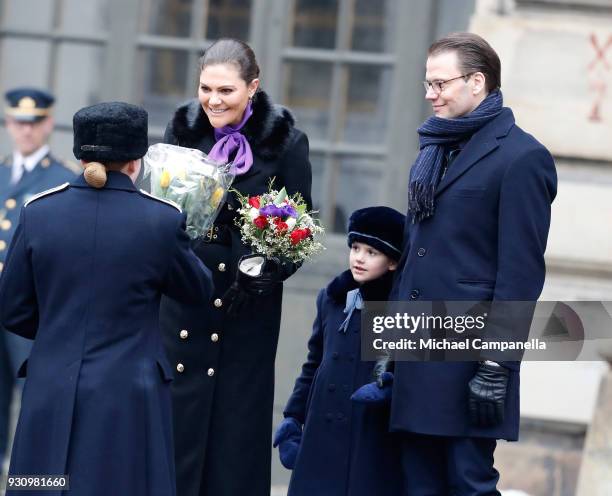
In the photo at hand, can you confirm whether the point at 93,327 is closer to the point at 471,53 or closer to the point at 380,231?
the point at 380,231

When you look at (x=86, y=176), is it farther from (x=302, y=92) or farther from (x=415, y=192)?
(x=302, y=92)

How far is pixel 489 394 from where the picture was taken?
4488 millimetres

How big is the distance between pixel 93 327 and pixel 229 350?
37.0 inches

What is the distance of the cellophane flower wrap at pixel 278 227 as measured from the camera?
4891 mm

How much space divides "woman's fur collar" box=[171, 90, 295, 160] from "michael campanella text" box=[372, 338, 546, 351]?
2.81ft

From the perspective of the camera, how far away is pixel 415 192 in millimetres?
4762

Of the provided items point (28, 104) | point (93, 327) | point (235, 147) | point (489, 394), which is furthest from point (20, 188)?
point (489, 394)

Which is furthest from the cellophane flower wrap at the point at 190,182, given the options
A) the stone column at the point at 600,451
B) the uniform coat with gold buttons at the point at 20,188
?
the uniform coat with gold buttons at the point at 20,188

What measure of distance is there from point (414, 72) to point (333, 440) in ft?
11.2

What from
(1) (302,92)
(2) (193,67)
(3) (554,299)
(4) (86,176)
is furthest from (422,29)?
(4) (86,176)

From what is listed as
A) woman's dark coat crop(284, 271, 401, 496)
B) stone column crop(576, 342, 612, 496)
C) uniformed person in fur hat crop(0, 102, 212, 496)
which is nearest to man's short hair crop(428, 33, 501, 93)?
woman's dark coat crop(284, 271, 401, 496)

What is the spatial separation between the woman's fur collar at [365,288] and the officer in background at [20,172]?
8.76 feet

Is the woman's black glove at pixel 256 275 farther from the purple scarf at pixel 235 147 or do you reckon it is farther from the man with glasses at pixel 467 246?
the man with glasses at pixel 467 246

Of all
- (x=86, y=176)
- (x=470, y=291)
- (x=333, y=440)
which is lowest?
(x=333, y=440)
